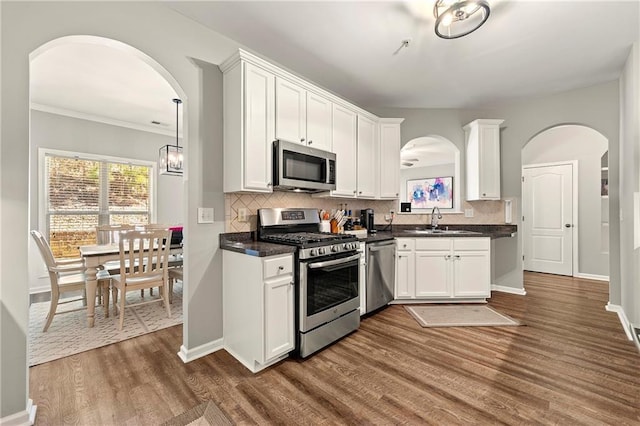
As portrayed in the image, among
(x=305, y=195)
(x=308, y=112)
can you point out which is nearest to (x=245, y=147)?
(x=308, y=112)

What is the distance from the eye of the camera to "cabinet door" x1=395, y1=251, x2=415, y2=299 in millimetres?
3520

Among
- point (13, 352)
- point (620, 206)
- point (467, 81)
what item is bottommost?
point (13, 352)

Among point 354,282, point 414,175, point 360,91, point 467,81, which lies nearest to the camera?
point 354,282

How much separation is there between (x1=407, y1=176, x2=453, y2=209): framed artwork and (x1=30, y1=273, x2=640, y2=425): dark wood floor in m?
6.17

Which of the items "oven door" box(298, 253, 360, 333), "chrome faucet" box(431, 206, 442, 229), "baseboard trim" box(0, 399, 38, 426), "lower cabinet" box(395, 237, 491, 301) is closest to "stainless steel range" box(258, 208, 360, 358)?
"oven door" box(298, 253, 360, 333)

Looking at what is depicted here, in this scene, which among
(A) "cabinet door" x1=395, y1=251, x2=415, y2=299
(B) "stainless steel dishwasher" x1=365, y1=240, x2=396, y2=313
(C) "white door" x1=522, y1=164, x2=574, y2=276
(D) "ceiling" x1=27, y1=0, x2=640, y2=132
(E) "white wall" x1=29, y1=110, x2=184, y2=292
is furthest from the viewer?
(C) "white door" x1=522, y1=164, x2=574, y2=276

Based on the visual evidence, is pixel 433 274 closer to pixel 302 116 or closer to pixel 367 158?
pixel 367 158

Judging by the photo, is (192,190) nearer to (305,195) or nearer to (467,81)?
(305,195)

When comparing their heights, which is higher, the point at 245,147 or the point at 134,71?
the point at 134,71

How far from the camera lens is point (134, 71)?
10.6ft

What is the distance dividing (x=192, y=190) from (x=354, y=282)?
1712 mm

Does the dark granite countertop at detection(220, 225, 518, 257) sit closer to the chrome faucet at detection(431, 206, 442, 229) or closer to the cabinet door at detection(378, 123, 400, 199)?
the chrome faucet at detection(431, 206, 442, 229)

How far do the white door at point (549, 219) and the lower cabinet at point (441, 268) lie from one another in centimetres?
289

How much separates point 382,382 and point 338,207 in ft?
7.26
